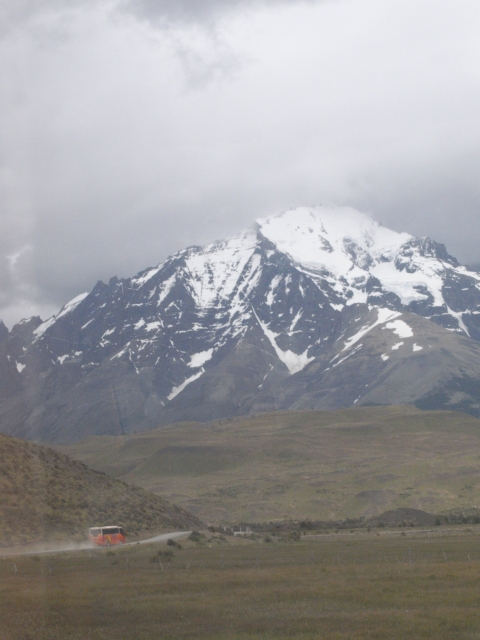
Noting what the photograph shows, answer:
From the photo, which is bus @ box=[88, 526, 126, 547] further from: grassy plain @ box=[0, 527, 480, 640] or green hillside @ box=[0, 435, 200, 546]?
grassy plain @ box=[0, 527, 480, 640]

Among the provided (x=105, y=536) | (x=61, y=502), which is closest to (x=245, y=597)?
(x=105, y=536)

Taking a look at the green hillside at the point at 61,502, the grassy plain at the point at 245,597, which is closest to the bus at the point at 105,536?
the green hillside at the point at 61,502

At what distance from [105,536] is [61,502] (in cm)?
1113

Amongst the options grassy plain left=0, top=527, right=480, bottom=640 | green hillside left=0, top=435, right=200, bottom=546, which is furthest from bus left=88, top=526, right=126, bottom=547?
grassy plain left=0, top=527, right=480, bottom=640

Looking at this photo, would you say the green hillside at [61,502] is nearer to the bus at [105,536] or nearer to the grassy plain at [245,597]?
the bus at [105,536]

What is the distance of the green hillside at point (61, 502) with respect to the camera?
2719 inches

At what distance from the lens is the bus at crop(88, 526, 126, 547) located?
66.2 m

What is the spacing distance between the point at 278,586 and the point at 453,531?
48.8m

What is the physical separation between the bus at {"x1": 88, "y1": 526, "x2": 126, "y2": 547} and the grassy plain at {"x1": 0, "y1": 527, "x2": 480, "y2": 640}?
30.5 feet

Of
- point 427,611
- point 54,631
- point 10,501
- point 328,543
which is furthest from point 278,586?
point 10,501

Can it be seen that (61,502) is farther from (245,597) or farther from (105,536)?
(245,597)

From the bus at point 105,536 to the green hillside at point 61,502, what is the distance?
10.0 ft

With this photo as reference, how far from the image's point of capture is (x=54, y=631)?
91.0 ft

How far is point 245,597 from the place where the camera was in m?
34.8
